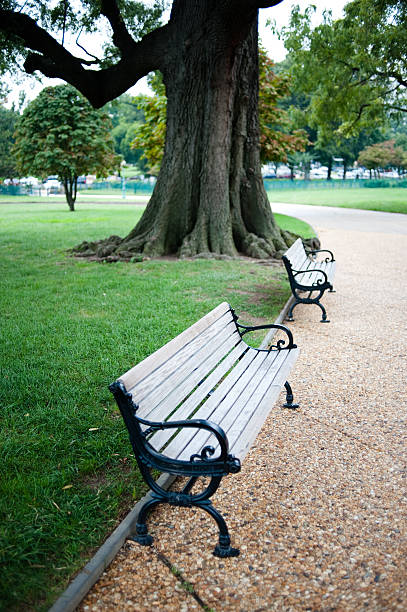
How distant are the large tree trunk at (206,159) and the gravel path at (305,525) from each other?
691cm

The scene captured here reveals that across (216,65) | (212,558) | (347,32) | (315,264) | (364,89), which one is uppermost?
(347,32)

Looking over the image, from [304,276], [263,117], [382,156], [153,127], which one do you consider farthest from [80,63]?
[382,156]

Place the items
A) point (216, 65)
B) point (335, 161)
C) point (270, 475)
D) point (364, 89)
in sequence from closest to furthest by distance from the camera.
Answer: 1. point (270, 475)
2. point (216, 65)
3. point (364, 89)
4. point (335, 161)

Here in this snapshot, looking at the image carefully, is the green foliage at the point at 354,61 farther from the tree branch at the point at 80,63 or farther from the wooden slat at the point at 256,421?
the wooden slat at the point at 256,421

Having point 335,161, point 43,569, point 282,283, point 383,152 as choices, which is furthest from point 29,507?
point 335,161

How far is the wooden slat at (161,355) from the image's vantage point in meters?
2.68

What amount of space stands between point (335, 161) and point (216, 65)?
3352 inches

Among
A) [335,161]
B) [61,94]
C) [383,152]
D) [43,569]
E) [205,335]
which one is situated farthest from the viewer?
[335,161]

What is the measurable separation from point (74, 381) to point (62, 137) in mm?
26304

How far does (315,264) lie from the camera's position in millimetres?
8938

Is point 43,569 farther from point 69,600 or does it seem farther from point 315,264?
point 315,264

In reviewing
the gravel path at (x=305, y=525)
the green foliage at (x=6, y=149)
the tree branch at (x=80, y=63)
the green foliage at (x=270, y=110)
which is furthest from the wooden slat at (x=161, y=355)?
the green foliage at (x=6, y=149)

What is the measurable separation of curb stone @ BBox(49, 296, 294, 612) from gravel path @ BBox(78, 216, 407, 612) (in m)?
0.04

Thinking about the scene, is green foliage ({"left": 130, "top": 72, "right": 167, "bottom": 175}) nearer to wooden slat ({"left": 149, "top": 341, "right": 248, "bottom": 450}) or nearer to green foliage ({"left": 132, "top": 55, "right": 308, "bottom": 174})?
green foliage ({"left": 132, "top": 55, "right": 308, "bottom": 174})
